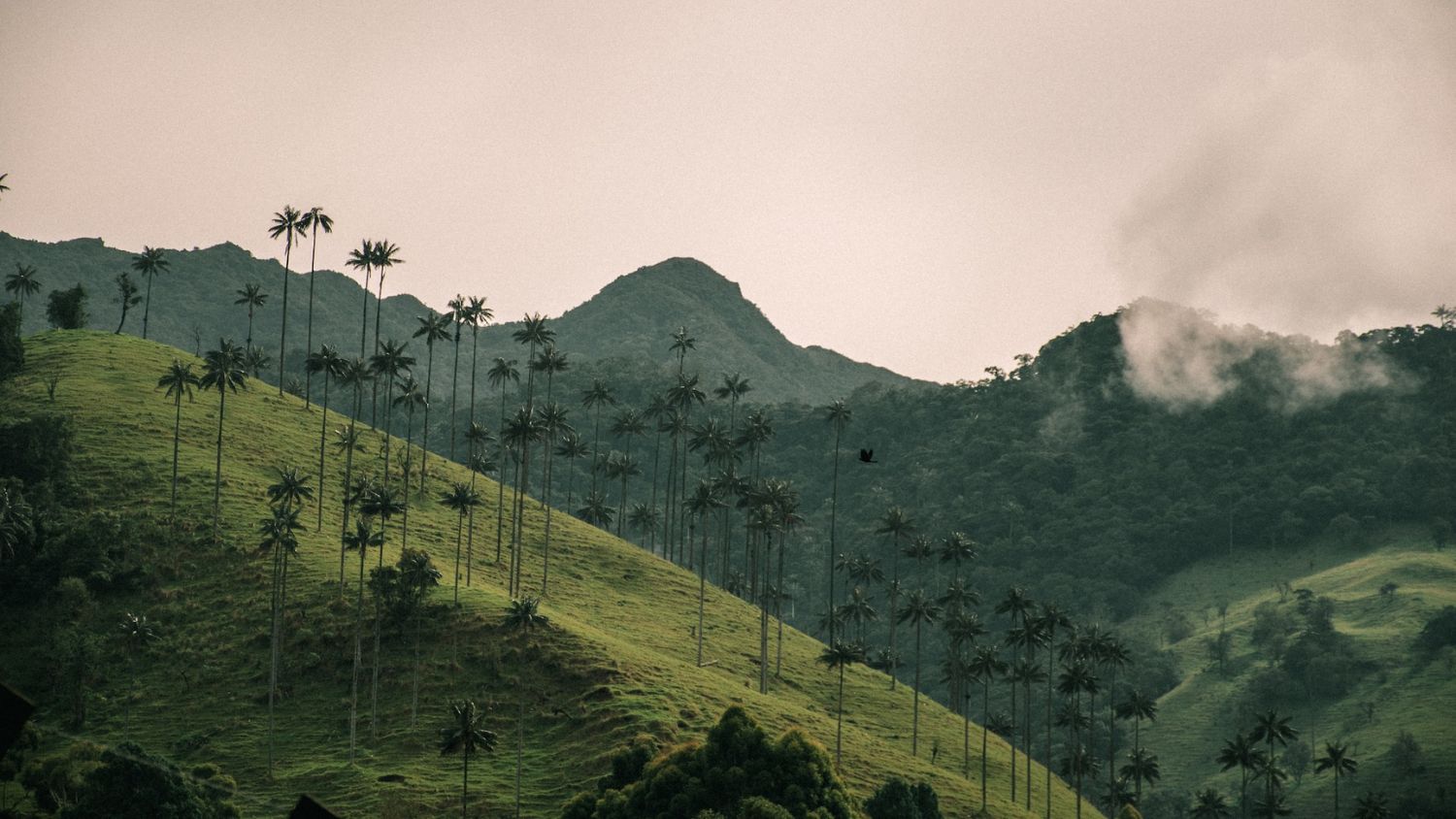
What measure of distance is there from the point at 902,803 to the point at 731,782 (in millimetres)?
23499

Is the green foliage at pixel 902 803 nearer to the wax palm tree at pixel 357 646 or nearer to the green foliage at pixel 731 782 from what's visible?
the green foliage at pixel 731 782

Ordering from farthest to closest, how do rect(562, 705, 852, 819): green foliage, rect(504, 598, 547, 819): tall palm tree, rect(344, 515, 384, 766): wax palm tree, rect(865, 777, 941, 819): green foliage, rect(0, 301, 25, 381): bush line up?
rect(0, 301, 25, 381): bush → rect(344, 515, 384, 766): wax palm tree → rect(865, 777, 941, 819): green foliage → rect(504, 598, 547, 819): tall palm tree → rect(562, 705, 852, 819): green foliage

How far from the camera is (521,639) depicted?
413 ft

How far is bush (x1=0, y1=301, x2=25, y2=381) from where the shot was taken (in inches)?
7141

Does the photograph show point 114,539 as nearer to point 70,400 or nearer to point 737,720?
point 70,400

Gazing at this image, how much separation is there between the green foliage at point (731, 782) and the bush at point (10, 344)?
12827cm

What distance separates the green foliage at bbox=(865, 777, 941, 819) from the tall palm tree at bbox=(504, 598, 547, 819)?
2870 centimetres

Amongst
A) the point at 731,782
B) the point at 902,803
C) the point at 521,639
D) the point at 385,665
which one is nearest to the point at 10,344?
the point at 385,665

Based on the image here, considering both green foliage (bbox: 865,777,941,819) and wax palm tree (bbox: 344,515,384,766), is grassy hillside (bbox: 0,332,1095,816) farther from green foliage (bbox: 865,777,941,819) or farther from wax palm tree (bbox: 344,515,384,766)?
green foliage (bbox: 865,777,941,819)

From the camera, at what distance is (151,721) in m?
111

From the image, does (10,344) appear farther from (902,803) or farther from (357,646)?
(902,803)

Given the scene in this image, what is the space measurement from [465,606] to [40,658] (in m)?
37.7

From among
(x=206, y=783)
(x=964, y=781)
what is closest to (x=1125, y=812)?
(x=964, y=781)

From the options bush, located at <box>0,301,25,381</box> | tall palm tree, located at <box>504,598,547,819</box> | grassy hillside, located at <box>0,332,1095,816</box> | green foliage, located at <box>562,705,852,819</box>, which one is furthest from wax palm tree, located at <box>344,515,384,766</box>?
bush, located at <box>0,301,25,381</box>
